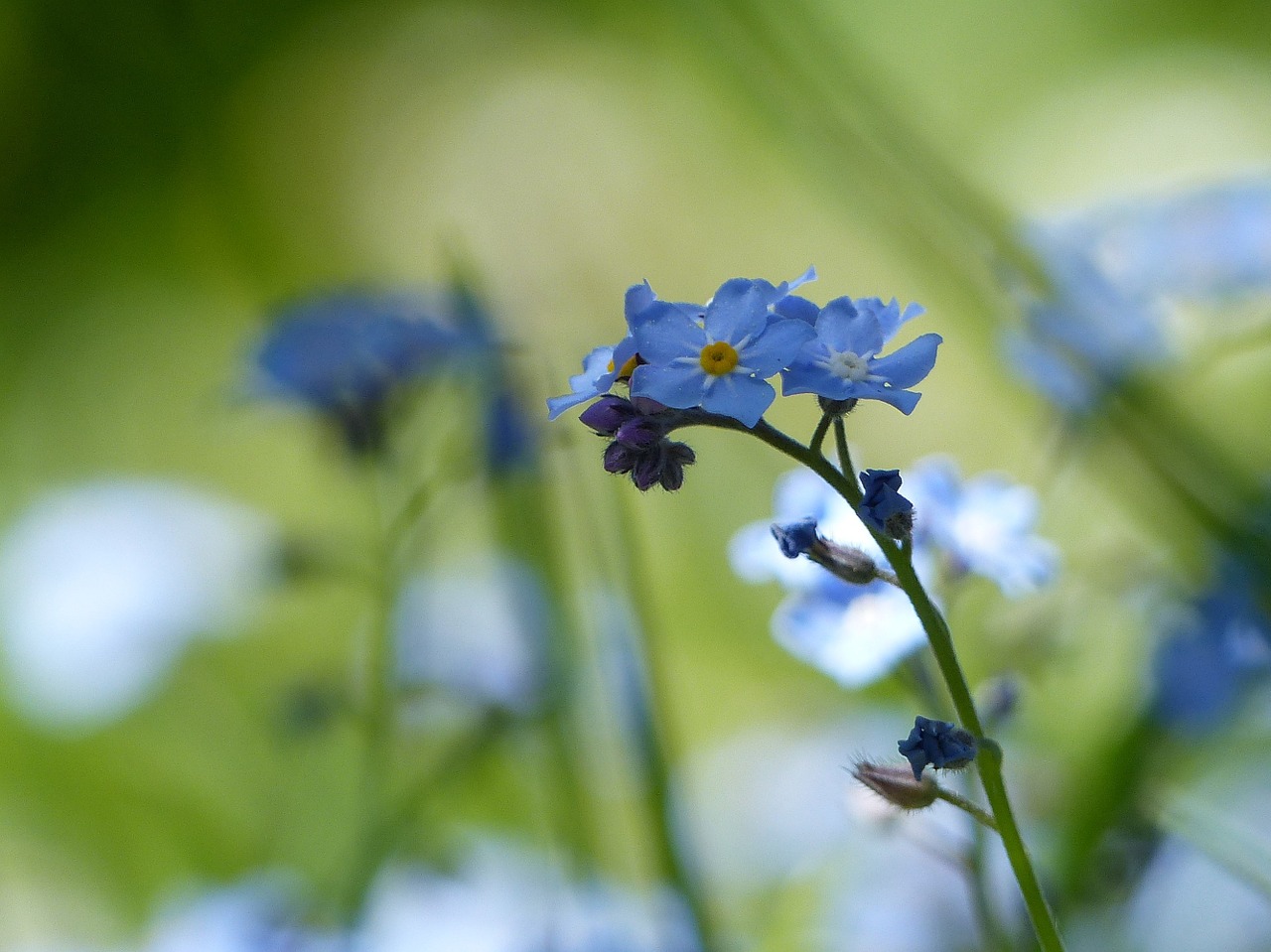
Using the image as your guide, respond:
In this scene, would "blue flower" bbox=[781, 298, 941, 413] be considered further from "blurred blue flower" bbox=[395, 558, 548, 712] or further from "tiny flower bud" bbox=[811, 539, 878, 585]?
"blurred blue flower" bbox=[395, 558, 548, 712]

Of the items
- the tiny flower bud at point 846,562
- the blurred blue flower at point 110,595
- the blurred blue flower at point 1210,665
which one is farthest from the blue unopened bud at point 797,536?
the blurred blue flower at point 110,595

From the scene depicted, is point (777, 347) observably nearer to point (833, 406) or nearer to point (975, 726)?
point (833, 406)

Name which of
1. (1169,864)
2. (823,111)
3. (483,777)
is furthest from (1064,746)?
(823,111)

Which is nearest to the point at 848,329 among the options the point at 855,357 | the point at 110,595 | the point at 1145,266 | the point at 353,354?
the point at 855,357

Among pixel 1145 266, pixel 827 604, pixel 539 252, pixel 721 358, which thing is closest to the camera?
pixel 721 358

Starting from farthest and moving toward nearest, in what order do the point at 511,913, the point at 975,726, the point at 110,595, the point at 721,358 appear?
the point at 110,595, the point at 511,913, the point at 721,358, the point at 975,726

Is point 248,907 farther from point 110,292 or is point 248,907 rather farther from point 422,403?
point 110,292

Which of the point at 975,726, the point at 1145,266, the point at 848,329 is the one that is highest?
the point at 1145,266

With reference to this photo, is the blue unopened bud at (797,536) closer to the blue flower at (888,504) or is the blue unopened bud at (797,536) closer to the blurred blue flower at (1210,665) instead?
the blue flower at (888,504)
